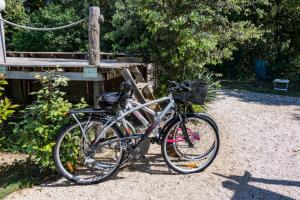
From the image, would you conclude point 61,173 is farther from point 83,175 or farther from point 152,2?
point 152,2

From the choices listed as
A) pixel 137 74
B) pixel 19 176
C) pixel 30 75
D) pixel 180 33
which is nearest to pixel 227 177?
pixel 137 74

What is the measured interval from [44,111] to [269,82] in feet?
32.8

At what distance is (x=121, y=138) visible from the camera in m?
4.03

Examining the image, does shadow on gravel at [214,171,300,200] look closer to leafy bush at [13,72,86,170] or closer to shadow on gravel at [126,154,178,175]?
shadow on gravel at [126,154,178,175]

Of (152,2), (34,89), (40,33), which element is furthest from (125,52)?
(40,33)

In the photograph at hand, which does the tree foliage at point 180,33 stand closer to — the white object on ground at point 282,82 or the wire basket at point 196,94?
the white object on ground at point 282,82

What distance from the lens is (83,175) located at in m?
4.17

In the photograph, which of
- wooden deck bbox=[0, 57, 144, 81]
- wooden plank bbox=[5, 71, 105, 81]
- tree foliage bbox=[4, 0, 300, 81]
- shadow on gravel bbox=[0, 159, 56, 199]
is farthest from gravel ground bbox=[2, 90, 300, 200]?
tree foliage bbox=[4, 0, 300, 81]

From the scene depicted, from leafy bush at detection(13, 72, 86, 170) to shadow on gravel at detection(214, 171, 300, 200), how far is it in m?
2.03

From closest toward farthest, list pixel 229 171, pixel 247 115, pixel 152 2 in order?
pixel 229 171 < pixel 152 2 < pixel 247 115

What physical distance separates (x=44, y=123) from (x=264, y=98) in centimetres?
695

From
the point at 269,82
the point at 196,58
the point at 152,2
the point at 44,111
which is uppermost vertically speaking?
the point at 152,2

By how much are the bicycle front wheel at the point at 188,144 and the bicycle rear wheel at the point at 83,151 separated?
25.3 inches

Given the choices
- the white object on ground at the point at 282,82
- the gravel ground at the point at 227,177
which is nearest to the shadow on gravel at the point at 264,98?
the white object on ground at the point at 282,82
